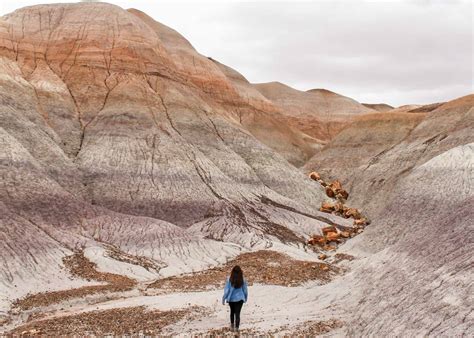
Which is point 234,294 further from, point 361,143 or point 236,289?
point 361,143

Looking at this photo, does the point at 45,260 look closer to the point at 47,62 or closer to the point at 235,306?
the point at 235,306

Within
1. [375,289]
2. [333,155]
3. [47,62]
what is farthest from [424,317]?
[333,155]

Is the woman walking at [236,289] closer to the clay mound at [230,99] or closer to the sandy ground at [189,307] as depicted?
the sandy ground at [189,307]

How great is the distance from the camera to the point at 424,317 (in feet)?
42.1

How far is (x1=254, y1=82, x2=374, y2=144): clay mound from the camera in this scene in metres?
109

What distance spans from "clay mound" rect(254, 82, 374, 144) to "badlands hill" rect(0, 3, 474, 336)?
22419 mm

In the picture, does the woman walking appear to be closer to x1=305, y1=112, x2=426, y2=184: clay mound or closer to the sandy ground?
the sandy ground

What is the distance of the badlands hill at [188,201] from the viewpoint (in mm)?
17719

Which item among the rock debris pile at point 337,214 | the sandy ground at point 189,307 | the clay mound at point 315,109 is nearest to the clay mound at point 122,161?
the rock debris pile at point 337,214

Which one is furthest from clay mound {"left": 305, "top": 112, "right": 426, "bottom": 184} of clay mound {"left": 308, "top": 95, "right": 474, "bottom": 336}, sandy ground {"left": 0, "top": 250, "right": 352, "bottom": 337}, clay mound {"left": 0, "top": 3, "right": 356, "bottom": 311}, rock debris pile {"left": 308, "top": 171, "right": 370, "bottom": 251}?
sandy ground {"left": 0, "top": 250, "right": 352, "bottom": 337}

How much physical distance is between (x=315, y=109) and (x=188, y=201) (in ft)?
252

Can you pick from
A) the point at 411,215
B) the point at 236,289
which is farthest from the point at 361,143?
the point at 236,289

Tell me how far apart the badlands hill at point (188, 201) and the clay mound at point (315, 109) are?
73.6ft

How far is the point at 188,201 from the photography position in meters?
44.6
